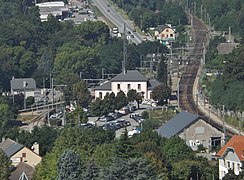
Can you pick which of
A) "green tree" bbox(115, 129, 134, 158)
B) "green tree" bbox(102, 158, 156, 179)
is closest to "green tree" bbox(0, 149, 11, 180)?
"green tree" bbox(115, 129, 134, 158)

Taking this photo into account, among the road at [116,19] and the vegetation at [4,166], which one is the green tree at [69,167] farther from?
the road at [116,19]

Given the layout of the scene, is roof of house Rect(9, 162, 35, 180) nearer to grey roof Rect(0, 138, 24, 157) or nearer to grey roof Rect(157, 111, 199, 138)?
grey roof Rect(0, 138, 24, 157)

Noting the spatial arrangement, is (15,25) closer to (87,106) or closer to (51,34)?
(51,34)

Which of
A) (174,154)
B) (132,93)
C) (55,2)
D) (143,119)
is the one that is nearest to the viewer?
(174,154)

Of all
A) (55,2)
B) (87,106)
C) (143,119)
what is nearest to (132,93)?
(87,106)

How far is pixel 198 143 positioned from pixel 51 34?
76.0ft

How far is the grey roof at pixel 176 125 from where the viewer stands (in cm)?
2767

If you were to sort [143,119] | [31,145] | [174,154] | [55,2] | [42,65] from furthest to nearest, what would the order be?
[55,2]
[42,65]
[143,119]
[31,145]
[174,154]

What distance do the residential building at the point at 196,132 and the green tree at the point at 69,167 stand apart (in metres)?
7.14

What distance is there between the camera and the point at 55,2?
5847cm

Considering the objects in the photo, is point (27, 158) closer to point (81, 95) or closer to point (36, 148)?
point (36, 148)

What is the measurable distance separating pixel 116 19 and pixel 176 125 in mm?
28612

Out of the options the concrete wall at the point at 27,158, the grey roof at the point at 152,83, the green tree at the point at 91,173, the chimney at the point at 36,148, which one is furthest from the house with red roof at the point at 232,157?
the grey roof at the point at 152,83

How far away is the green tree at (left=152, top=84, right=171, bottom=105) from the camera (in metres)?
36.8
